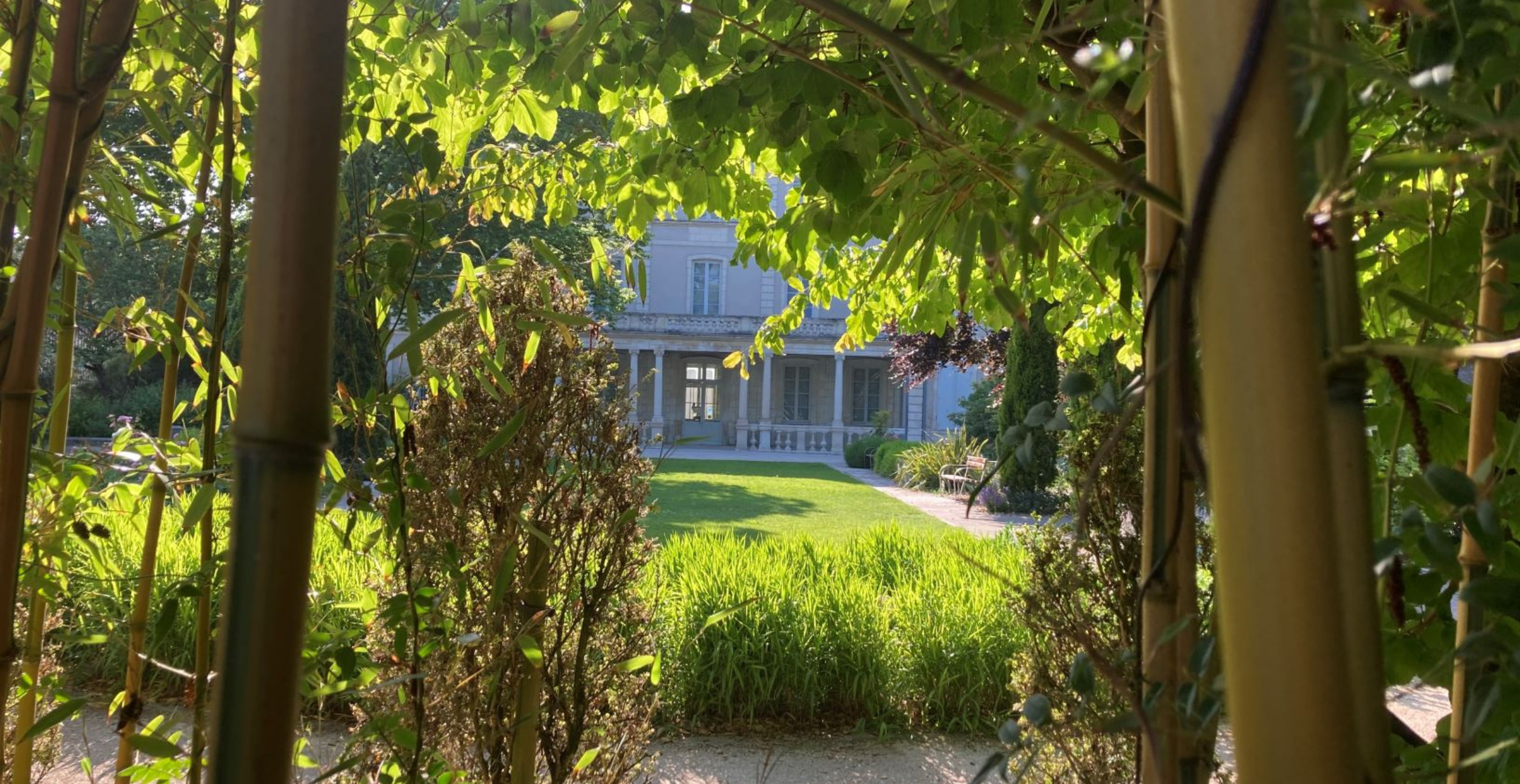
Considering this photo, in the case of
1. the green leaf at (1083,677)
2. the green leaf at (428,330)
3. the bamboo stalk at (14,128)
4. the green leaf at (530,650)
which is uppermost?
the bamboo stalk at (14,128)

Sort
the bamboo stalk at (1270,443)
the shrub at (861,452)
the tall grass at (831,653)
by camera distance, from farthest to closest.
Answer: the shrub at (861,452) → the tall grass at (831,653) → the bamboo stalk at (1270,443)

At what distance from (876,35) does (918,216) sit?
860 mm

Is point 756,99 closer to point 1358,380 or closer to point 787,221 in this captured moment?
point 787,221

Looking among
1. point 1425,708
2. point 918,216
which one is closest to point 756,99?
point 918,216

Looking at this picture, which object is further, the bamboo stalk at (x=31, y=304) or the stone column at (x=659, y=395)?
the stone column at (x=659, y=395)

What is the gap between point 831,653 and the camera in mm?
4715

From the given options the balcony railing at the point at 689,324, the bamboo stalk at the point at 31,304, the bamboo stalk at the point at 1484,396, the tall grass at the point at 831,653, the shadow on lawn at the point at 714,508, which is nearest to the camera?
the bamboo stalk at the point at 1484,396

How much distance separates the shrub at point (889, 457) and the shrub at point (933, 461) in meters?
1.16

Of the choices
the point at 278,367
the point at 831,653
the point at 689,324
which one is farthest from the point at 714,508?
the point at 689,324

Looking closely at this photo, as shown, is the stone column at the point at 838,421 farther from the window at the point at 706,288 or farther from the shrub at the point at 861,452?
the window at the point at 706,288

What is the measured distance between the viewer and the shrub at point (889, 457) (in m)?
20.7

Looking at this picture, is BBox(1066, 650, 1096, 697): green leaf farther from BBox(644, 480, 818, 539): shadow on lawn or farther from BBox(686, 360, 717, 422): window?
BBox(686, 360, 717, 422): window

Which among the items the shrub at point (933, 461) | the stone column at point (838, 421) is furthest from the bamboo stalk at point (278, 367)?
the stone column at point (838, 421)

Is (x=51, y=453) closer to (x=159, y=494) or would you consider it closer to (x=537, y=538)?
(x=159, y=494)
